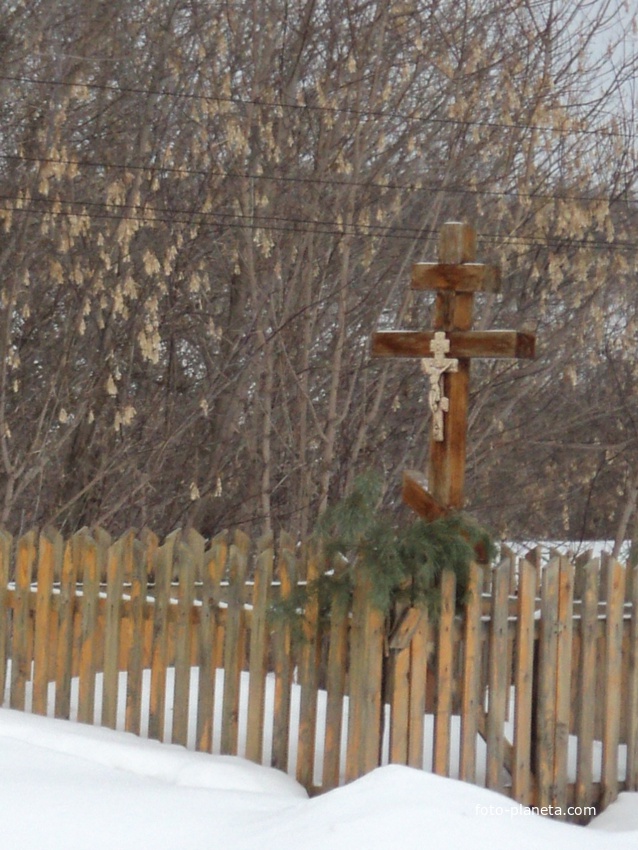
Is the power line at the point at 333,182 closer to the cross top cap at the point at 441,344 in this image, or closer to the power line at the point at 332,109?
A: the power line at the point at 332,109

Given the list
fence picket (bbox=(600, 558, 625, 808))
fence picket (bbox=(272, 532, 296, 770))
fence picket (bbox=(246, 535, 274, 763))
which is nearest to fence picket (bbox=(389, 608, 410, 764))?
fence picket (bbox=(272, 532, 296, 770))

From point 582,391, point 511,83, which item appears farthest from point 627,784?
point 582,391

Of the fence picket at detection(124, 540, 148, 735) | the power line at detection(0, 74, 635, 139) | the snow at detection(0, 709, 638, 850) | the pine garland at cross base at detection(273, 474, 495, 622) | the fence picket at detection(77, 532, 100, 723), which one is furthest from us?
the power line at detection(0, 74, 635, 139)

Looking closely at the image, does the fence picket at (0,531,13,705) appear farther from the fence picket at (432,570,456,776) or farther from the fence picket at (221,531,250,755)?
the fence picket at (432,570,456,776)

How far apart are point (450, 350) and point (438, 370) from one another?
126mm

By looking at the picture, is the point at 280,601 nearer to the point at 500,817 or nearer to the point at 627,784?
the point at 500,817

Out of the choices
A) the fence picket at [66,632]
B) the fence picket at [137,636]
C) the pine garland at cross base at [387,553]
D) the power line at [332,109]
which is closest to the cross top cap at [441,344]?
the pine garland at cross base at [387,553]

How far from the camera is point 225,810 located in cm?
506

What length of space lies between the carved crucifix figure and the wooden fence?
834 mm

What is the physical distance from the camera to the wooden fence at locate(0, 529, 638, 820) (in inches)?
229

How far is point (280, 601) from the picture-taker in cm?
590

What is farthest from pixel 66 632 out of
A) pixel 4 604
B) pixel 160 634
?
pixel 160 634

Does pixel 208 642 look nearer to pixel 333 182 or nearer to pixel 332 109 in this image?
pixel 333 182

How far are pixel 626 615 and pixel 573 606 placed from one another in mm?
289
